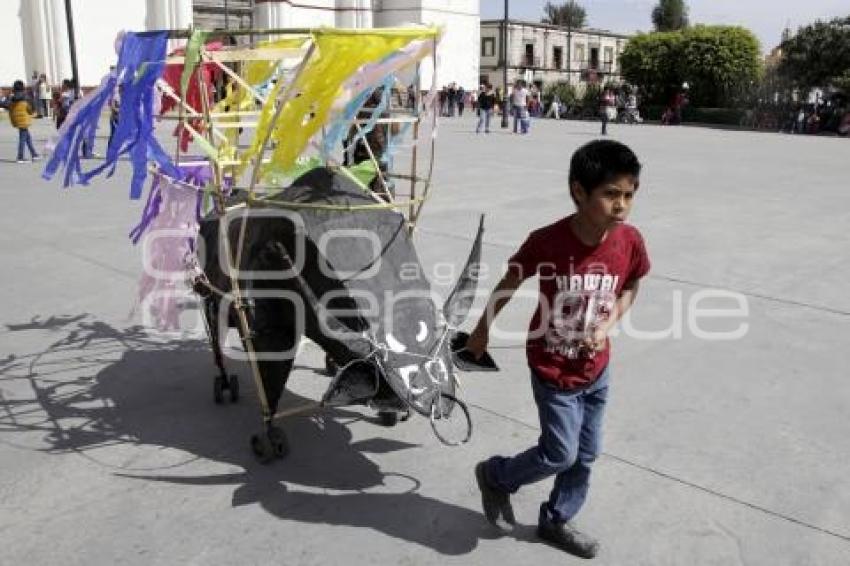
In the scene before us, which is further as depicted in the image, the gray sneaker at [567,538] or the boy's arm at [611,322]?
the gray sneaker at [567,538]

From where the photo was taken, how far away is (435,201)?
37.2ft

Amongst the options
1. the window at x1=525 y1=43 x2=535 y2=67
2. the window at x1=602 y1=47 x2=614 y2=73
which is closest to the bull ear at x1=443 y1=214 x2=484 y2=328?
the window at x1=525 y1=43 x2=535 y2=67

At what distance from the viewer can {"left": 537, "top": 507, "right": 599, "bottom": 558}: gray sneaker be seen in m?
3.12

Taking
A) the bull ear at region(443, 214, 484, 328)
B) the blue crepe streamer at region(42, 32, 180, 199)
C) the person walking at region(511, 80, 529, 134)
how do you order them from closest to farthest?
the bull ear at region(443, 214, 484, 328), the blue crepe streamer at region(42, 32, 180, 199), the person walking at region(511, 80, 529, 134)

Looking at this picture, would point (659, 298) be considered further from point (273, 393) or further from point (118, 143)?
point (118, 143)

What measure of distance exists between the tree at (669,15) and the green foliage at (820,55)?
4663 centimetres

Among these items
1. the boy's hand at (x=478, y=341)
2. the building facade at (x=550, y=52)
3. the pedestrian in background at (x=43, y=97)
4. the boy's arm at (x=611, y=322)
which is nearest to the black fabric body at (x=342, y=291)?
the boy's hand at (x=478, y=341)

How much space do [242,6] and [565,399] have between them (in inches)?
1790

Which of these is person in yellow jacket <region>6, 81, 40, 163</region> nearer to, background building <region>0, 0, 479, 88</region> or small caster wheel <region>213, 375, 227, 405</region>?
background building <region>0, 0, 479, 88</region>

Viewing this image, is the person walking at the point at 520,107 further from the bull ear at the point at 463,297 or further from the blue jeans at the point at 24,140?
the bull ear at the point at 463,297

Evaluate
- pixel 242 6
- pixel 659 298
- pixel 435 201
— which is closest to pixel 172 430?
pixel 659 298

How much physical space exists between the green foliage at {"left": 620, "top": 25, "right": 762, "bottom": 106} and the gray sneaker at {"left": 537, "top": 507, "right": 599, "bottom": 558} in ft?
131

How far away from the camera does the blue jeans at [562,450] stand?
9.77 feet

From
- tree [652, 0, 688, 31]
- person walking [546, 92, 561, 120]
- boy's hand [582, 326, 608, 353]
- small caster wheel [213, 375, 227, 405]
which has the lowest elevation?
small caster wheel [213, 375, 227, 405]
